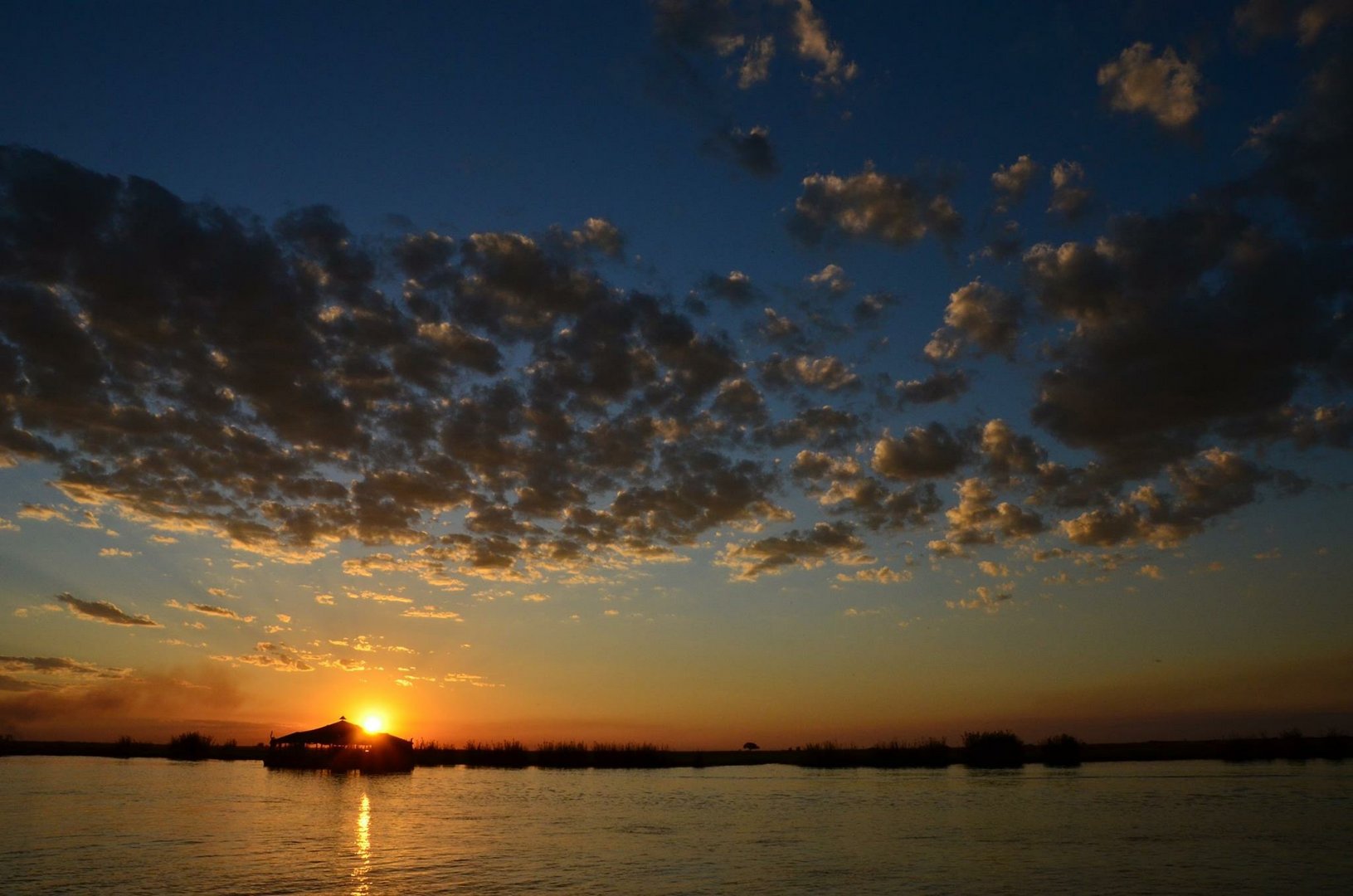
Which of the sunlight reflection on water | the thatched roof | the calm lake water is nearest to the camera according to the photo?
the sunlight reflection on water

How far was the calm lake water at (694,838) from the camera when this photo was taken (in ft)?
82.7

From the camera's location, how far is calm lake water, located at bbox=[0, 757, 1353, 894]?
25203 mm

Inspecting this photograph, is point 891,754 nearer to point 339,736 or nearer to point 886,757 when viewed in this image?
point 886,757

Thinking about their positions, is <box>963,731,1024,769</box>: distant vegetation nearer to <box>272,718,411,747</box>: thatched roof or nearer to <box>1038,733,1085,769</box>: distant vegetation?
<box>1038,733,1085,769</box>: distant vegetation

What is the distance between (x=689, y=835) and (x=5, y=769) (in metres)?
75.3

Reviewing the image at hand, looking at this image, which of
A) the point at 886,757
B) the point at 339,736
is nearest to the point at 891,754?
the point at 886,757

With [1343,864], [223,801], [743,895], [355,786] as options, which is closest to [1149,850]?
[1343,864]

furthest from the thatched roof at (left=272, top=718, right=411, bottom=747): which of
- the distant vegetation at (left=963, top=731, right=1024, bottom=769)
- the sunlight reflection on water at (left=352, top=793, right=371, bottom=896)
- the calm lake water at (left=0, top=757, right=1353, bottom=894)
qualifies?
the distant vegetation at (left=963, top=731, right=1024, bottom=769)

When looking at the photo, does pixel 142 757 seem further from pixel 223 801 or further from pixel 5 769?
pixel 223 801

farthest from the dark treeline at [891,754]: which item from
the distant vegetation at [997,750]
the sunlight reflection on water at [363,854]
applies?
the sunlight reflection on water at [363,854]

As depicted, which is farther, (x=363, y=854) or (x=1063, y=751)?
(x=1063, y=751)

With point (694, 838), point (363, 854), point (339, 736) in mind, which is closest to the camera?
point (363, 854)

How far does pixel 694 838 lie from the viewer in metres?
35.8

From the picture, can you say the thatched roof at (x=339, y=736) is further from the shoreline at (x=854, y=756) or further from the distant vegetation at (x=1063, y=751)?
the distant vegetation at (x=1063, y=751)
